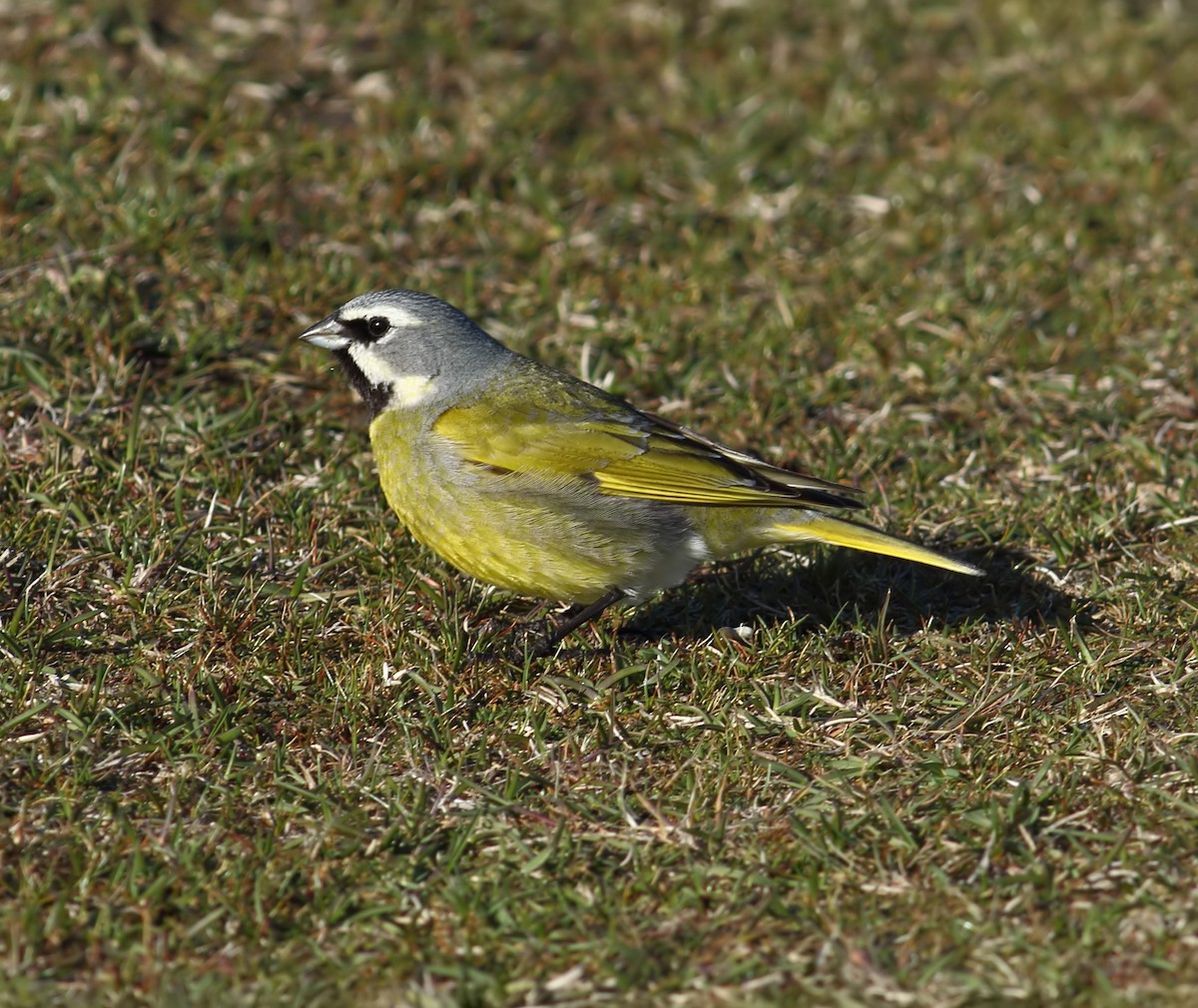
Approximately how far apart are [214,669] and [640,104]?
5.60 metres

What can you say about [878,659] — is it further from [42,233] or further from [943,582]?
[42,233]

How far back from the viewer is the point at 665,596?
641 centimetres

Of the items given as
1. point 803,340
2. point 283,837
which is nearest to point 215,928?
point 283,837

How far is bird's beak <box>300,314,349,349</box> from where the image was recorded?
21.1 ft

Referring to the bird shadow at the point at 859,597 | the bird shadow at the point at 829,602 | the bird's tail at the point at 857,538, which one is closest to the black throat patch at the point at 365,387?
the bird shadow at the point at 829,602

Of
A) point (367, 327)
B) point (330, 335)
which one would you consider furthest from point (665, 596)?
point (330, 335)

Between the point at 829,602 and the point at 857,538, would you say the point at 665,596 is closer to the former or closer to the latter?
the point at 829,602

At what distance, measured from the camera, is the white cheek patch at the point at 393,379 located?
247 inches

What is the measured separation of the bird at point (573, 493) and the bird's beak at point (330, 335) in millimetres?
323

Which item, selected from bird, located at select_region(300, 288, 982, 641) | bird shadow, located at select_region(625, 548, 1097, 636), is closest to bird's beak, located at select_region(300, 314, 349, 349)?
bird, located at select_region(300, 288, 982, 641)

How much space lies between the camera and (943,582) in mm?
6324

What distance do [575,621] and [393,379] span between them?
1290 millimetres

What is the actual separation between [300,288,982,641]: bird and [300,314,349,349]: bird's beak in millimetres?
323

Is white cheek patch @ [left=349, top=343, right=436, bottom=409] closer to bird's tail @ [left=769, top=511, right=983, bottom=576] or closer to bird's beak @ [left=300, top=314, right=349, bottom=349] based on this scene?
bird's beak @ [left=300, top=314, right=349, bottom=349]
